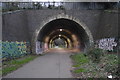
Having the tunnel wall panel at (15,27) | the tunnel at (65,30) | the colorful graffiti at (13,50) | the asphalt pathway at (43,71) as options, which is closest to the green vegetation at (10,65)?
the asphalt pathway at (43,71)

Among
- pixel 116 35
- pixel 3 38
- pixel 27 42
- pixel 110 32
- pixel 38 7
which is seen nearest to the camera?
pixel 3 38

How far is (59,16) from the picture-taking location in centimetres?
2611

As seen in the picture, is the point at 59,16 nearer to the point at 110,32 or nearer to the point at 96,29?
the point at 96,29

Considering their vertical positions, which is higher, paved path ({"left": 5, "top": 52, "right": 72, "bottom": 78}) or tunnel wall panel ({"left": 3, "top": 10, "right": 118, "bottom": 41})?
tunnel wall panel ({"left": 3, "top": 10, "right": 118, "bottom": 41})

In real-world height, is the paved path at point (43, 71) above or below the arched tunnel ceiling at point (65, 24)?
below

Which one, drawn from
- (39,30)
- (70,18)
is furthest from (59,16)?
(39,30)

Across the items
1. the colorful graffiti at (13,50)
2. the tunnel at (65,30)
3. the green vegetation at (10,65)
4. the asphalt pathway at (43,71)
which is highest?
the tunnel at (65,30)

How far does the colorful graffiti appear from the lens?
54.3ft

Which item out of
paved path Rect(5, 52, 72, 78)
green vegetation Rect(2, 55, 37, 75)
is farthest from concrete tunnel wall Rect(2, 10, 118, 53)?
paved path Rect(5, 52, 72, 78)

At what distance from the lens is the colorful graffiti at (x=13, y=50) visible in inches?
651

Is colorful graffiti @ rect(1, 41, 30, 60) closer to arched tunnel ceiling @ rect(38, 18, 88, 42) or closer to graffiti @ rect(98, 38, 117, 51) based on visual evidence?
arched tunnel ceiling @ rect(38, 18, 88, 42)

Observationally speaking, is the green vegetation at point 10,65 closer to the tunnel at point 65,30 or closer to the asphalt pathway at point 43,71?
the asphalt pathway at point 43,71

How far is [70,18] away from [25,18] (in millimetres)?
6465

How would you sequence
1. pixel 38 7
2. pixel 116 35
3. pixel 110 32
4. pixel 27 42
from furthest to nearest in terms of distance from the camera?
pixel 38 7, pixel 27 42, pixel 110 32, pixel 116 35
